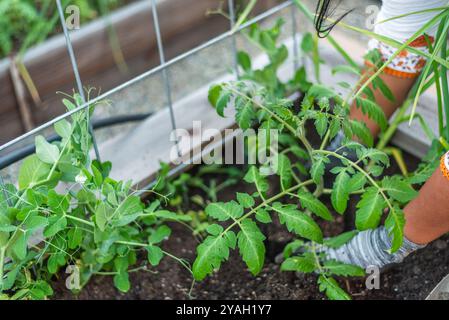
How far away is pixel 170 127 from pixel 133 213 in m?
0.50

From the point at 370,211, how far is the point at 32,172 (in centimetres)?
62

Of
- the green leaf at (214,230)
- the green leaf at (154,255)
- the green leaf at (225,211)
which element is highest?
the green leaf at (225,211)

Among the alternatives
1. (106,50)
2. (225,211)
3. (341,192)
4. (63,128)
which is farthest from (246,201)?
(106,50)

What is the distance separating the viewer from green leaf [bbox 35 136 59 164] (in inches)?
48.4

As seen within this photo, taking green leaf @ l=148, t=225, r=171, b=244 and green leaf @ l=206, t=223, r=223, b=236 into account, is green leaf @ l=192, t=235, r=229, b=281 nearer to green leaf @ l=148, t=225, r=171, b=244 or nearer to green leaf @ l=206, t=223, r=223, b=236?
green leaf @ l=206, t=223, r=223, b=236

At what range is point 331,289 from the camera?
4.05 ft

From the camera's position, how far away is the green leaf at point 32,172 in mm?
1242

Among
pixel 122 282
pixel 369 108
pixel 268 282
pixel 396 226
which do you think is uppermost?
pixel 369 108

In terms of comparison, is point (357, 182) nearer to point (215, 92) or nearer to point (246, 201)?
point (246, 201)

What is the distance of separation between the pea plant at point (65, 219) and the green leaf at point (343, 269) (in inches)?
11.3

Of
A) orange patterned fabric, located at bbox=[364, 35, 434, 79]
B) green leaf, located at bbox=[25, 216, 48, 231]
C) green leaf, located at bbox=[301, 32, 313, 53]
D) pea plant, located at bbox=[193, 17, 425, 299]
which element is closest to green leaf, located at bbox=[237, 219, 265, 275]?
pea plant, located at bbox=[193, 17, 425, 299]

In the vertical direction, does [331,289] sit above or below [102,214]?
below

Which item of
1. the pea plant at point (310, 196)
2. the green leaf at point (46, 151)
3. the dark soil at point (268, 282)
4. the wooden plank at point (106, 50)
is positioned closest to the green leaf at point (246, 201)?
the pea plant at point (310, 196)

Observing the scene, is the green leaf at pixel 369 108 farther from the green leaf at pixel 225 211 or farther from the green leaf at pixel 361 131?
the green leaf at pixel 225 211
